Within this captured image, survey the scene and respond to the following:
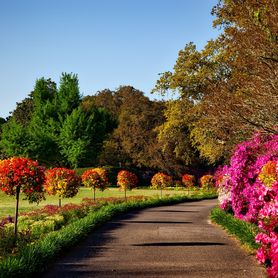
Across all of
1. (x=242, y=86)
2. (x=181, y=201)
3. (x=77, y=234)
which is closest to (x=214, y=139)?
(x=181, y=201)

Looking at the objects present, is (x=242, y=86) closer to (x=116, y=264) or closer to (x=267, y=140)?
(x=267, y=140)

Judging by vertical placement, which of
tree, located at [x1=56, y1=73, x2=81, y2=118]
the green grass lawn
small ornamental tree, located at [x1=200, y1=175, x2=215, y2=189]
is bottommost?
the green grass lawn

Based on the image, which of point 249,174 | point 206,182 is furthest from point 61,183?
point 206,182

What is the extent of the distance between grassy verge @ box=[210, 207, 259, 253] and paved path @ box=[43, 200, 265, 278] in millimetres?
248

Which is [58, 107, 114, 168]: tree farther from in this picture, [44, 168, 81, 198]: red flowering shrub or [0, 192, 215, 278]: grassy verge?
[0, 192, 215, 278]: grassy verge

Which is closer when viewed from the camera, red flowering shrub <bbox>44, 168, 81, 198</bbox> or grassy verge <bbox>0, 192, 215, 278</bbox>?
grassy verge <bbox>0, 192, 215, 278</bbox>

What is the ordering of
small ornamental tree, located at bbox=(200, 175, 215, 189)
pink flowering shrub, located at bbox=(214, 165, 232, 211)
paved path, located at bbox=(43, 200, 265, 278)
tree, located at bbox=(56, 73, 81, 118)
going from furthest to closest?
tree, located at bbox=(56, 73, 81, 118)
small ornamental tree, located at bbox=(200, 175, 215, 189)
pink flowering shrub, located at bbox=(214, 165, 232, 211)
paved path, located at bbox=(43, 200, 265, 278)

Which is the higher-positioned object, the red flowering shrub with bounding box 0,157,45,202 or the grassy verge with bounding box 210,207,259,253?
the red flowering shrub with bounding box 0,157,45,202

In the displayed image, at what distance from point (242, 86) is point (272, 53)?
11.5 ft

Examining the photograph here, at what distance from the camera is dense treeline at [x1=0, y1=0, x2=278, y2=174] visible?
14.0 m

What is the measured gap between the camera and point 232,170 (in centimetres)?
1684

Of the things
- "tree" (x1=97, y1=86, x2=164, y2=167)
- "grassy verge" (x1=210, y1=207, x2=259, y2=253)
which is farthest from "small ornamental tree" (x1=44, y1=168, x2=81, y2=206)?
"tree" (x1=97, y1=86, x2=164, y2=167)

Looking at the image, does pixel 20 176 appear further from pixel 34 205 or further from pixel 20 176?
pixel 34 205

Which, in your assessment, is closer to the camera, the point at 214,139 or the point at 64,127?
the point at 214,139
